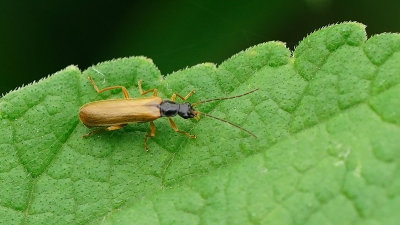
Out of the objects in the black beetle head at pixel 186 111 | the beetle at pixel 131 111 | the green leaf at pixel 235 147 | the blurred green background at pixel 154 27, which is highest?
the blurred green background at pixel 154 27

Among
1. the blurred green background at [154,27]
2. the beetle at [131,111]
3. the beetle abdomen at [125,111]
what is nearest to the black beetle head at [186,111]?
the beetle at [131,111]

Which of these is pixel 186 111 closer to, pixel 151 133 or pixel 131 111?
pixel 151 133

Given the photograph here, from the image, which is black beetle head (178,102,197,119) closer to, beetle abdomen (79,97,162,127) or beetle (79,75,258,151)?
beetle (79,75,258,151)

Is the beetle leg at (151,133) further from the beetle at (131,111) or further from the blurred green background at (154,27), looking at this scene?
the blurred green background at (154,27)

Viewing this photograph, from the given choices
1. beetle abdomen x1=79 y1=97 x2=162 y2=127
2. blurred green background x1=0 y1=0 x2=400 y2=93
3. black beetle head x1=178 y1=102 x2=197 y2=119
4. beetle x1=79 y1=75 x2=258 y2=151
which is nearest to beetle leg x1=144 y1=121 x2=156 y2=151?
beetle x1=79 y1=75 x2=258 y2=151

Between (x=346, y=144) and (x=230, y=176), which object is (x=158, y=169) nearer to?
(x=230, y=176)

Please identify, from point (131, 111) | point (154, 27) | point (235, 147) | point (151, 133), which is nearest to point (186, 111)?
point (151, 133)
